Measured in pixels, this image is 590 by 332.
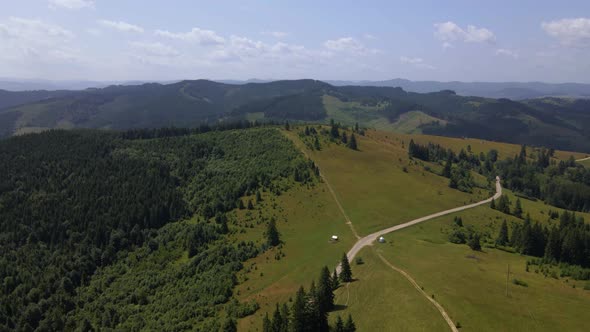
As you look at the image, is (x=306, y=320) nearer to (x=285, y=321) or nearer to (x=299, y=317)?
(x=299, y=317)

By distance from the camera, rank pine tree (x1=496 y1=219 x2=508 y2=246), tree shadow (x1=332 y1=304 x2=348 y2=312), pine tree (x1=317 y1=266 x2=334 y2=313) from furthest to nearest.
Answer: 1. pine tree (x1=496 y1=219 x2=508 y2=246)
2. tree shadow (x1=332 y1=304 x2=348 y2=312)
3. pine tree (x1=317 y1=266 x2=334 y2=313)

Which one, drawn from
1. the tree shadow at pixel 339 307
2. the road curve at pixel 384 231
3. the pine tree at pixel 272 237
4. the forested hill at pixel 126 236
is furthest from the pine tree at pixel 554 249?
the forested hill at pixel 126 236

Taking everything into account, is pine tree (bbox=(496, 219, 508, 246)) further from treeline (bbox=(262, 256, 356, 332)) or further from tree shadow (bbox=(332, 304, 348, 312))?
treeline (bbox=(262, 256, 356, 332))

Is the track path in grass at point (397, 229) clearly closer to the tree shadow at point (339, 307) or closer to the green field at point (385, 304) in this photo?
the green field at point (385, 304)

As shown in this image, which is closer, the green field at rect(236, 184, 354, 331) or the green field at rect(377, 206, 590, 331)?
the green field at rect(377, 206, 590, 331)

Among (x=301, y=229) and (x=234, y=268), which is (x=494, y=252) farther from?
(x=234, y=268)

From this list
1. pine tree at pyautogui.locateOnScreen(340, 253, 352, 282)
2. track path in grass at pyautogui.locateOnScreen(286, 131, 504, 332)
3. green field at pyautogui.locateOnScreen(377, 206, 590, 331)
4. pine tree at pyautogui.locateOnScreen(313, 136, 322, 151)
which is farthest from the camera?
pine tree at pyautogui.locateOnScreen(313, 136, 322, 151)

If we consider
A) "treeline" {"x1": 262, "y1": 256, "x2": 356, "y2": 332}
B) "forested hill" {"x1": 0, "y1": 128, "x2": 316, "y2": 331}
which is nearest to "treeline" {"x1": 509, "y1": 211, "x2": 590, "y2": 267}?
"treeline" {"x1": 262, "y1": 256, "x2": 356, "y2": 332}

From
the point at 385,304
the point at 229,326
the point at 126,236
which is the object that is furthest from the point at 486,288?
the point at 126,236
